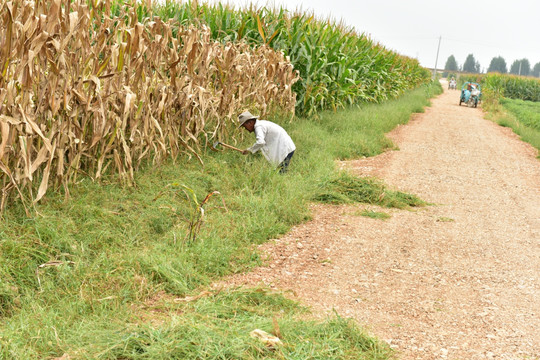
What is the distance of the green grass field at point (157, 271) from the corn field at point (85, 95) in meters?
0.30

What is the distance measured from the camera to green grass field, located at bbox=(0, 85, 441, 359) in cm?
301

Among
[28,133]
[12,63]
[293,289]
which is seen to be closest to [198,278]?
[293,289]

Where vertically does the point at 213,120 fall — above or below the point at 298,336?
above

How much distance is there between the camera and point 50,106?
4590mm

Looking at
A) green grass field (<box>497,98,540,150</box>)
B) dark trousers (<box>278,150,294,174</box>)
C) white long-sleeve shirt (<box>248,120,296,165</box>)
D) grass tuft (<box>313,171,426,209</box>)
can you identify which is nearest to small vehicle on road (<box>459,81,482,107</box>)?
green grass field (<box>497,98,540,150</box>)

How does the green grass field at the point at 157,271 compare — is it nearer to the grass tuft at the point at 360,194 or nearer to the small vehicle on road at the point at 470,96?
the grass tuft at the point at 360,194

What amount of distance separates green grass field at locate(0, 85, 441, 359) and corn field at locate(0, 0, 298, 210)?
0.30 metres

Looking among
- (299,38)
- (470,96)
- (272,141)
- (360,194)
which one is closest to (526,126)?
(299,38)

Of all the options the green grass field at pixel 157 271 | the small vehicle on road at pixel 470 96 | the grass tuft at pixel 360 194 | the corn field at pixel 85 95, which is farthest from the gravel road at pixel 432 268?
the small vehicle on road at pixel 470 96

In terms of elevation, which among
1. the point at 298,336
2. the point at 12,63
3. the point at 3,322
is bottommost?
the point at 3,322

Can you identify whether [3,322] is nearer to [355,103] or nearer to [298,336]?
[298,336]

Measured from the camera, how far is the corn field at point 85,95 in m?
4.22

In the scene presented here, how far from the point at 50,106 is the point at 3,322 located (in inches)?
76.8

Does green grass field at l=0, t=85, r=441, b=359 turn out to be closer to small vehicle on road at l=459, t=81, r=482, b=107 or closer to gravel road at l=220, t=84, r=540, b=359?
gravel road at l=220, t=84, r=540, b=359
